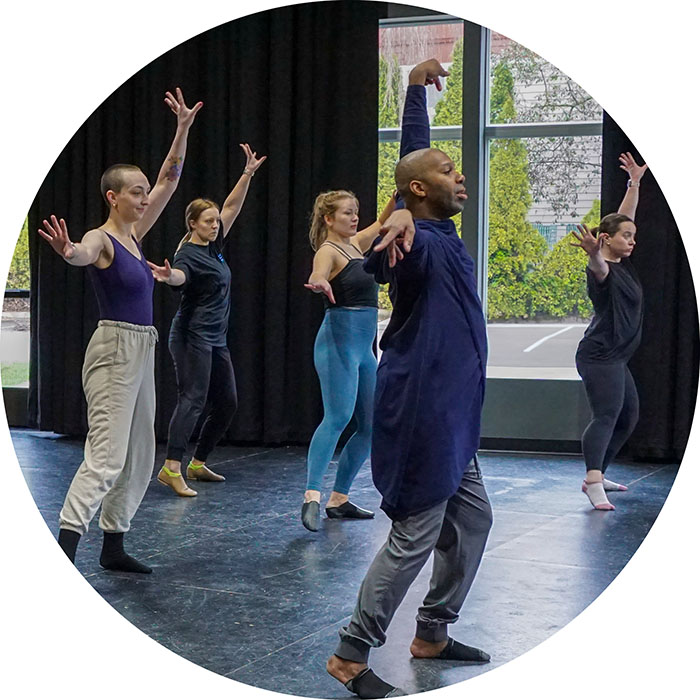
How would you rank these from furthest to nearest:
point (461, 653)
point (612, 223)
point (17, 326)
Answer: point (17, 326)
point (612, 223)
point (461, 653)

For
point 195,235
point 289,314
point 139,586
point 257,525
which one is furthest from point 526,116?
point 139,586

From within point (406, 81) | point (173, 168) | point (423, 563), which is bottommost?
point (423, 563)

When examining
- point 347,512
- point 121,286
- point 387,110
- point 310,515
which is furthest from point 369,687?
point 387,110

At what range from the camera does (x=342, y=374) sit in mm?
3871

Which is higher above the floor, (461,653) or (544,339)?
(544,339)

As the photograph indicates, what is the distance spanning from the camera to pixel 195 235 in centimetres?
469

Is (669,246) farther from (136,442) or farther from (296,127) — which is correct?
(136,442)

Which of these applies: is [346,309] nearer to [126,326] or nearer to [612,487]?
[126,326]

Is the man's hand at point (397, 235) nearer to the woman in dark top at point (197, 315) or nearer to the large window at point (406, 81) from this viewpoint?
the woman in dark top at point (197, 315)

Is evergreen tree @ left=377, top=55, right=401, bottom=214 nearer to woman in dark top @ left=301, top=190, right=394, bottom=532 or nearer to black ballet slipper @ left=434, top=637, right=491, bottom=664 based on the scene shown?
woman in dark top @ left=301, top=190, right=394, bottom=532

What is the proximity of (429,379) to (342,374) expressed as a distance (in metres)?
1.67

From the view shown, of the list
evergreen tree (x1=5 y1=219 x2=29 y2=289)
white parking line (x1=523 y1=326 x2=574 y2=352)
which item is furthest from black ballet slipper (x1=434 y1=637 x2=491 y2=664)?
evergreen tree (x1=5 y1=219 x2=29 y2=289)

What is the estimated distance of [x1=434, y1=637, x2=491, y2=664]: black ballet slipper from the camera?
2.48m

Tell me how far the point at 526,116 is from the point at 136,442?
397cm
